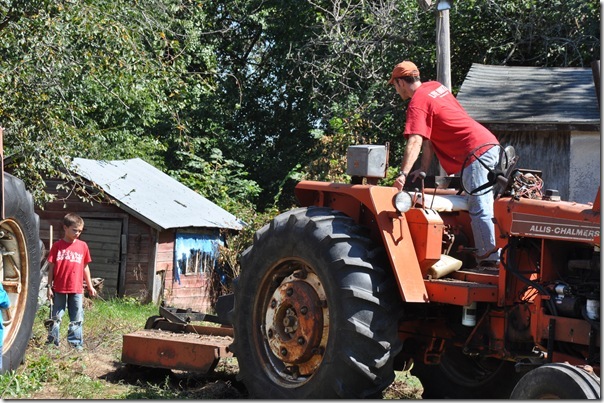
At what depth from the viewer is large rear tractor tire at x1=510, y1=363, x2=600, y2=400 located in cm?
461

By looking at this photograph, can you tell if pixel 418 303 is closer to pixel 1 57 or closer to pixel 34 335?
pixel 34 335

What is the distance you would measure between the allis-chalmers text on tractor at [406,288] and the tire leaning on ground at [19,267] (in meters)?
1.86

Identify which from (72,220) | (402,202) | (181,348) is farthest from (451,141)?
(72,220)

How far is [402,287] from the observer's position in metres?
5.77

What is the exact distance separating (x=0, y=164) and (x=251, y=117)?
827 inches

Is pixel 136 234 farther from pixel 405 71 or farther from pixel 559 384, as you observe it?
pixel 559 384

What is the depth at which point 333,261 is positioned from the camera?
19.3 ft

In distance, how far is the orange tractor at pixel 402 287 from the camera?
5.51m

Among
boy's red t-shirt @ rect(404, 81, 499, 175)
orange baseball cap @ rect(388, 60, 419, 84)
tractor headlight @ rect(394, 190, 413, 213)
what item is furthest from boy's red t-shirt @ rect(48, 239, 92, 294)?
tractor headlight @ rect(394, 190, 413, 213)

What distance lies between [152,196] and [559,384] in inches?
595

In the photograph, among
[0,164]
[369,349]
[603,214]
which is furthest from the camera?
[0,164]

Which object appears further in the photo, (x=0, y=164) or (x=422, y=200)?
(x=0, y=164)

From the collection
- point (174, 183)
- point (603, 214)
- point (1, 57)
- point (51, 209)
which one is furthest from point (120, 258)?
point (603, 214)

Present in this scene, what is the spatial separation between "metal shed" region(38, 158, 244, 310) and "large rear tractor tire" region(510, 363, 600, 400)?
13398 mm
